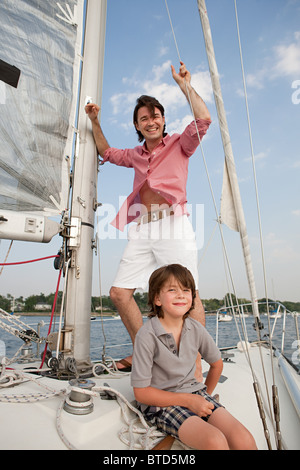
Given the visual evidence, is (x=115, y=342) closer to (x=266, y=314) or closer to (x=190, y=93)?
(x=266, y=314)

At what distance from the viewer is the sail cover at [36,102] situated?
188 cm

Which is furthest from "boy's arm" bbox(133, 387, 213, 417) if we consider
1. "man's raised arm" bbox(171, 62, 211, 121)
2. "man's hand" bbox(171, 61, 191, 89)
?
"man's hand" bbox(171, 61, 191, 89)

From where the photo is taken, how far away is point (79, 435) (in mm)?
1001

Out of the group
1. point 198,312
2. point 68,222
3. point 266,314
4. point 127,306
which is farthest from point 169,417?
point 266,314

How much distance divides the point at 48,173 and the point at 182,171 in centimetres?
93

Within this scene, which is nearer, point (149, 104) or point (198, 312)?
point (198, 312)

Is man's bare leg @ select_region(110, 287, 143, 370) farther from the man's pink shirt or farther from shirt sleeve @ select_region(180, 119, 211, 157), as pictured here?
shirt sleeve @ select_region(180, 119, 211, 157)

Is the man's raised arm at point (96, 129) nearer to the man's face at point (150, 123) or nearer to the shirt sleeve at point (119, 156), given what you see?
the shirt sleeve at point (119, 156)

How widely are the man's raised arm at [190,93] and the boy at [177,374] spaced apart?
99 centimetres

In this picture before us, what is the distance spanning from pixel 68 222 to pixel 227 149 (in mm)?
1240

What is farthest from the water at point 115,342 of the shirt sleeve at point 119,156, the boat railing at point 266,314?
the shirt sleeve at point 119,156

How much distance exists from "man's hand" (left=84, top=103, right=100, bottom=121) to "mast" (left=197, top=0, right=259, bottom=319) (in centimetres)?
108

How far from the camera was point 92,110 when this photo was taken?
231cm
